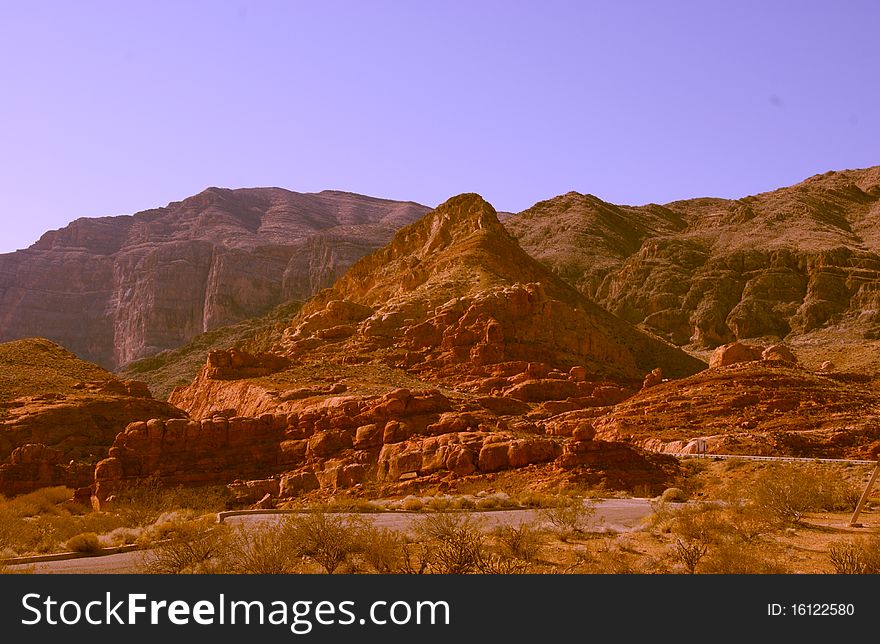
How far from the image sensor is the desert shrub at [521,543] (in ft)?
52.5

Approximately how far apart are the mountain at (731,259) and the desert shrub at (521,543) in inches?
3344

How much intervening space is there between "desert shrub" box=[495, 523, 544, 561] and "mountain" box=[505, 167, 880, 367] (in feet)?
279

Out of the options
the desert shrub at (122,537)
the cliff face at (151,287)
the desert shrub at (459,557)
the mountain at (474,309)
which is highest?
the cliff face at (151,287)

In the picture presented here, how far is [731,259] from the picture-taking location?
125 m

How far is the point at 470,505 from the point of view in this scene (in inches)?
1057

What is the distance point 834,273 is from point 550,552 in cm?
10625

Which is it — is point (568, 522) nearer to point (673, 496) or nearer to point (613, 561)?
point (613, 561)

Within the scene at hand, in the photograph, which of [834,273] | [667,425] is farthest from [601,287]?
[667,425]

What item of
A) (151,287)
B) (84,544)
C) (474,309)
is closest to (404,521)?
(84,544)

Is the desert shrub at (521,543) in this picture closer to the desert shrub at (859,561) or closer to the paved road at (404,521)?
the paved road at (404,521)

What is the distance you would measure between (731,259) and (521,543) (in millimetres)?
115622

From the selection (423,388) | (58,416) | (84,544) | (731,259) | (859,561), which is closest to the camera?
(859,561)

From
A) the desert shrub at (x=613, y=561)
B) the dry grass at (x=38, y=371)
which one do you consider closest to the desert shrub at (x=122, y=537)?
the desert shrub at (x=613, y=561)

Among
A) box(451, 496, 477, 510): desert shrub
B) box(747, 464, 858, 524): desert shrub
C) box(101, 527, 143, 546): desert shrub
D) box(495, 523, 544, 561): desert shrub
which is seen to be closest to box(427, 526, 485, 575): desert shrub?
box(495, 523, 544, 561): desert shrub
